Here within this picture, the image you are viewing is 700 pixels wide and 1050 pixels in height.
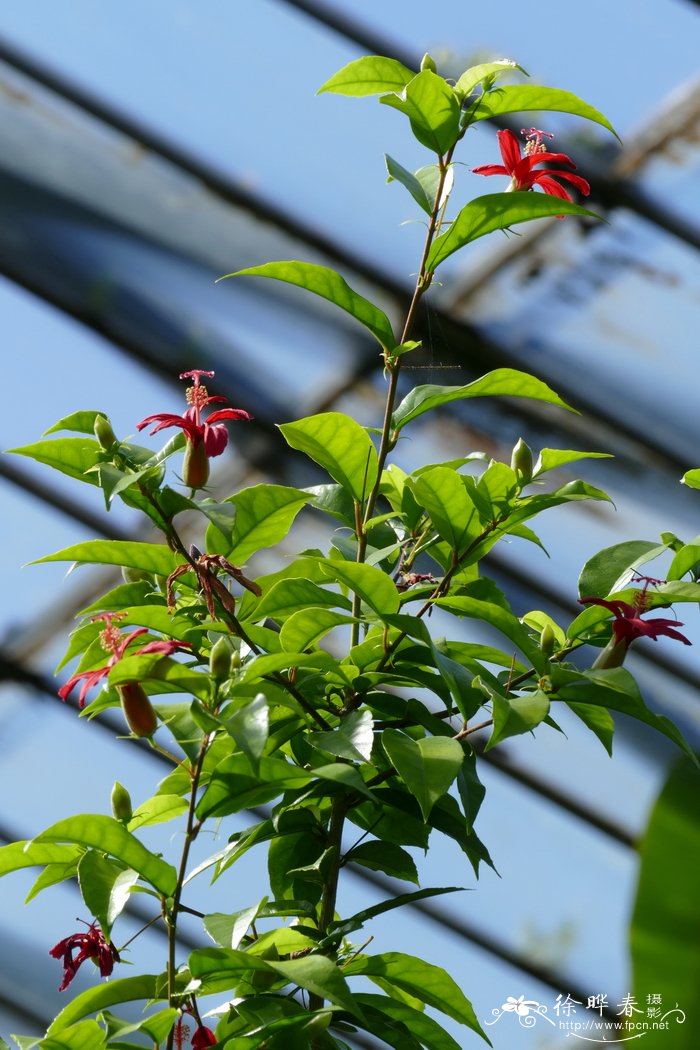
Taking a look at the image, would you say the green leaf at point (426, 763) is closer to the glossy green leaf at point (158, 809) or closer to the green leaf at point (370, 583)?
the green leaf at point (370, 583)

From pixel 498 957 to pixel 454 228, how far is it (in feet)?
8.71

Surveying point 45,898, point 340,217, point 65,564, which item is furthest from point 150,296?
point 45,898

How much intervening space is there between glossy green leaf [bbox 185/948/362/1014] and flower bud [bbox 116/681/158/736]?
5.5 inches

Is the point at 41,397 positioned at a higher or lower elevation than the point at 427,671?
higher

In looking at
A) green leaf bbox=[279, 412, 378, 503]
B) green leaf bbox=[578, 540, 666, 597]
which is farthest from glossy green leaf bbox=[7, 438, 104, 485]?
green leaf bbox=[578, 540, 666, 597]

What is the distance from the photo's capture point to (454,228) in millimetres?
844

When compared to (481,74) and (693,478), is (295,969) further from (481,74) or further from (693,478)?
(481,74)

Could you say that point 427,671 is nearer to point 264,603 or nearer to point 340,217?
point 264,603

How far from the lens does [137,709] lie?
0.74 metres

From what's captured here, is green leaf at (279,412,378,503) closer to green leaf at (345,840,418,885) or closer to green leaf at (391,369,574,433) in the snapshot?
green leaf at (391,369,574,433)

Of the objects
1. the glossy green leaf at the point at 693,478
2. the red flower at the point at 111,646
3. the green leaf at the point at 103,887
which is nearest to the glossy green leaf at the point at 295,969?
the green leaf at the point at 103,887

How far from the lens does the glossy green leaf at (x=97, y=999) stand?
71 cm

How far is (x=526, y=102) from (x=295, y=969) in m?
0.59

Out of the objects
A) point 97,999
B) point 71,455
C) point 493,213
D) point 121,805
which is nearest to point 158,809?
point 121,805
